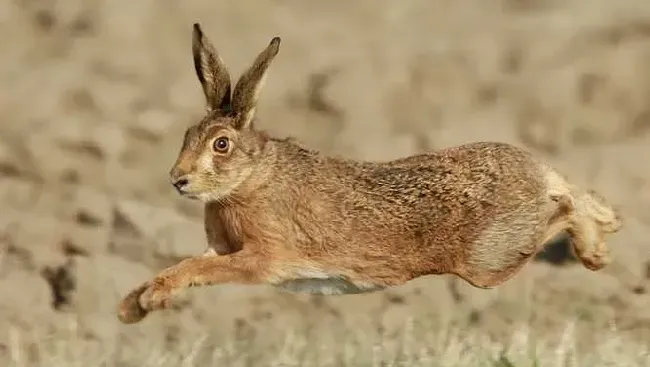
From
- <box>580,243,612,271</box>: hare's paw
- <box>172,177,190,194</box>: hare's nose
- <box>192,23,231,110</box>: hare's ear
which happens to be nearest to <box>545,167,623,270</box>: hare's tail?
<box>580,243,612,271</box>: hare's paw

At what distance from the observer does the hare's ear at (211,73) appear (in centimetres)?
571

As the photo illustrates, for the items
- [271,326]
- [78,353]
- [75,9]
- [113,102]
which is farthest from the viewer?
[75,9]

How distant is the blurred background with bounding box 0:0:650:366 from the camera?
9.02 m

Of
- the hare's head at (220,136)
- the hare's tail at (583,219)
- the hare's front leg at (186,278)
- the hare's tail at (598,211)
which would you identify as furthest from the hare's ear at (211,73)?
the hare's tail at (598,211)

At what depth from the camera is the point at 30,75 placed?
36.7 feet

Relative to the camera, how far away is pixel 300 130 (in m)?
10.8

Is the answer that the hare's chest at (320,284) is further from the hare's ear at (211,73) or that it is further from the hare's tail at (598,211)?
the hare's tail at (598,211)

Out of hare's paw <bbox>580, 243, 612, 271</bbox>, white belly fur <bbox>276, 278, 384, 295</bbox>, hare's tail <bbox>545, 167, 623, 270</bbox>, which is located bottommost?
white belly fur <bbox>276, 278, 384, 295</bbox>

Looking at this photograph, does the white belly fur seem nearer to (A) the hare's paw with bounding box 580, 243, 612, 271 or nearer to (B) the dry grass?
(A) the hare's paw with bounding box 580, 243, 612, 271

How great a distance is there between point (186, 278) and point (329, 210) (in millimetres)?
630

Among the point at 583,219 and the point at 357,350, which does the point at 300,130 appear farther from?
the point at 583,219

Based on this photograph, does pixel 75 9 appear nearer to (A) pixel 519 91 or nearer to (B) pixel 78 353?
(A) pixel 519 91

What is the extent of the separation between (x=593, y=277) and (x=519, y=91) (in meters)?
1.76

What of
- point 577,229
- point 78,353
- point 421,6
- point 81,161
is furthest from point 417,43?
point 577,229
